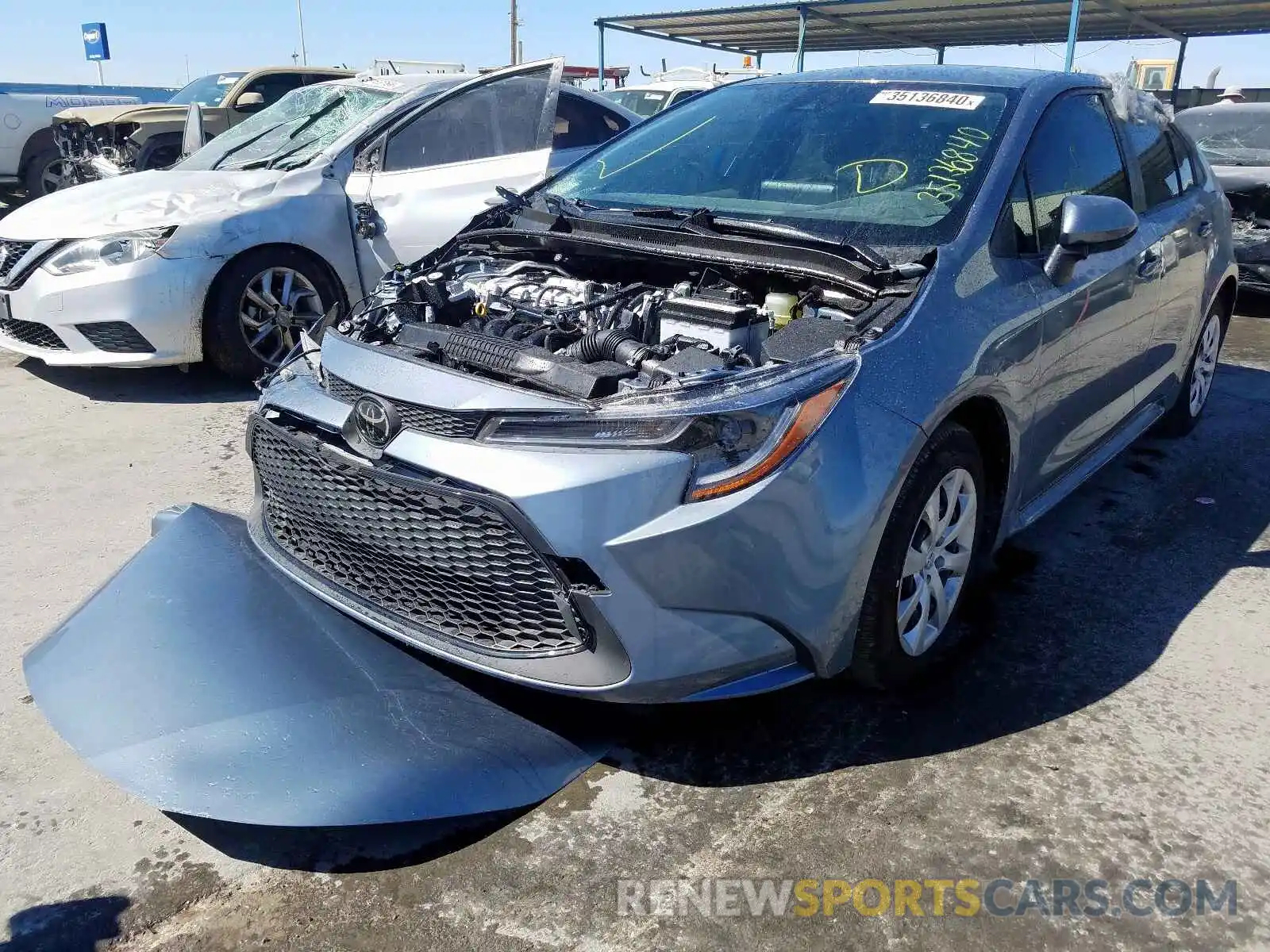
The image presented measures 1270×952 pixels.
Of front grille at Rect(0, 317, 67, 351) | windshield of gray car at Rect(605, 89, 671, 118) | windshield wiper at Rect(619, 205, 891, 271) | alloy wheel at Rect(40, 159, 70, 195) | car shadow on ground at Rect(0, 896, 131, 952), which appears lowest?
car shadow on ground at Rect(0, 896, 131, 952)

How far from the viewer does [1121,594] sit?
3430 millimetres

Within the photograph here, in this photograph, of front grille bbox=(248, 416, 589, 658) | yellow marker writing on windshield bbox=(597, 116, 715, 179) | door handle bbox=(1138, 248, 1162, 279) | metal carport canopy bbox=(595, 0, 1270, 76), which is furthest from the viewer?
metal carport canopy bbox=(595, 0, 1270, 76)

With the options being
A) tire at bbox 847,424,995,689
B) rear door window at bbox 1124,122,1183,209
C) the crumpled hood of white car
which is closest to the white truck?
the crumpled hood of white car

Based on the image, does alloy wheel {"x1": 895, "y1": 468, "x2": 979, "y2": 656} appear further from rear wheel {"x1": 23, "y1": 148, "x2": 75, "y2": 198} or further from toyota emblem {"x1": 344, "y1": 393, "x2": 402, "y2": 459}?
rear wheel {"x1": 23, "y1": 148, "x2": 75, "y2": 198}

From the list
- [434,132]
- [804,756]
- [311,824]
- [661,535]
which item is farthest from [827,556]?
[434,132]

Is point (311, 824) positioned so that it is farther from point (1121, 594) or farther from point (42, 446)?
point (42, 446)

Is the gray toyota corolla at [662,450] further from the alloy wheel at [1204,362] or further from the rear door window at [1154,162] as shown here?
the alloy wheel at [1204,362]

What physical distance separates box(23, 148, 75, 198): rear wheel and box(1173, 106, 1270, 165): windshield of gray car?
1233cm

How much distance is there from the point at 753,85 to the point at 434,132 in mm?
2634

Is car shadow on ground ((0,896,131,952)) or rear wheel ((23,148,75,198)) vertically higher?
rear wheel ((23,148,75,198))

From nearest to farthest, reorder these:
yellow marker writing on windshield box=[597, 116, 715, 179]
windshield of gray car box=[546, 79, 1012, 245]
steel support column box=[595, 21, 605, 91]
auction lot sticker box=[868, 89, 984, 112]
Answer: windshield of gray car box=[546, 79, 1012, 245]
auction lot sticker box=[868, 89, 984, 112]
yellow marker writing on windshield box=[597, 116, 715, 179]
steel support column box=[595, 21, 605, 91]

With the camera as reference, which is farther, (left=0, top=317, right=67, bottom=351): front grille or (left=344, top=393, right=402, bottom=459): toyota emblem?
(left=0, top=317, right=67, bottom=351): front grille

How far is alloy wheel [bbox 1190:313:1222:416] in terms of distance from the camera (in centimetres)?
483

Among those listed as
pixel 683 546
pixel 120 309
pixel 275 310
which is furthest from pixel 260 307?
pixel 683 546
